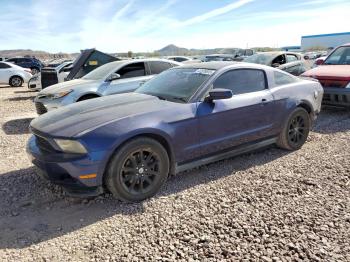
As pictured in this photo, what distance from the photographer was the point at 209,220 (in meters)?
3.48

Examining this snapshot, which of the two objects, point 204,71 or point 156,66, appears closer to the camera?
point 204,71

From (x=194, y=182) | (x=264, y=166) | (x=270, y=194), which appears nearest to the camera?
(x=270, y=194)

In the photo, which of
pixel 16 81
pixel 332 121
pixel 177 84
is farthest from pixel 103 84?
pixel 16 81

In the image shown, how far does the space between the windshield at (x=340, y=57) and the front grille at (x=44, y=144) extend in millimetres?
7862

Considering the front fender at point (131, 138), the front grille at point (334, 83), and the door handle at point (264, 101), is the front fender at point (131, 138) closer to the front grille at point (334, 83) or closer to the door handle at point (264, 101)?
the door handle at point (264, 101)

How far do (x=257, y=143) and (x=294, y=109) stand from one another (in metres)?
0.96

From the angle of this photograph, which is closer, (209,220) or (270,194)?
(209,220)

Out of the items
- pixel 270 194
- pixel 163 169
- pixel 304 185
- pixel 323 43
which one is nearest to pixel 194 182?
pixel 163 169

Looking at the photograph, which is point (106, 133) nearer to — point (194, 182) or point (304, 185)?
point (194, 182)

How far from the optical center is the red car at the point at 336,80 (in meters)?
7.57

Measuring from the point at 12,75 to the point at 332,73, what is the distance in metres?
16.4

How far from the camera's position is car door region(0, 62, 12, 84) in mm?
18359

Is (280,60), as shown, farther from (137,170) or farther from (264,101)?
(137,170)

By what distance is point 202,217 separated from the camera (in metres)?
3.55
